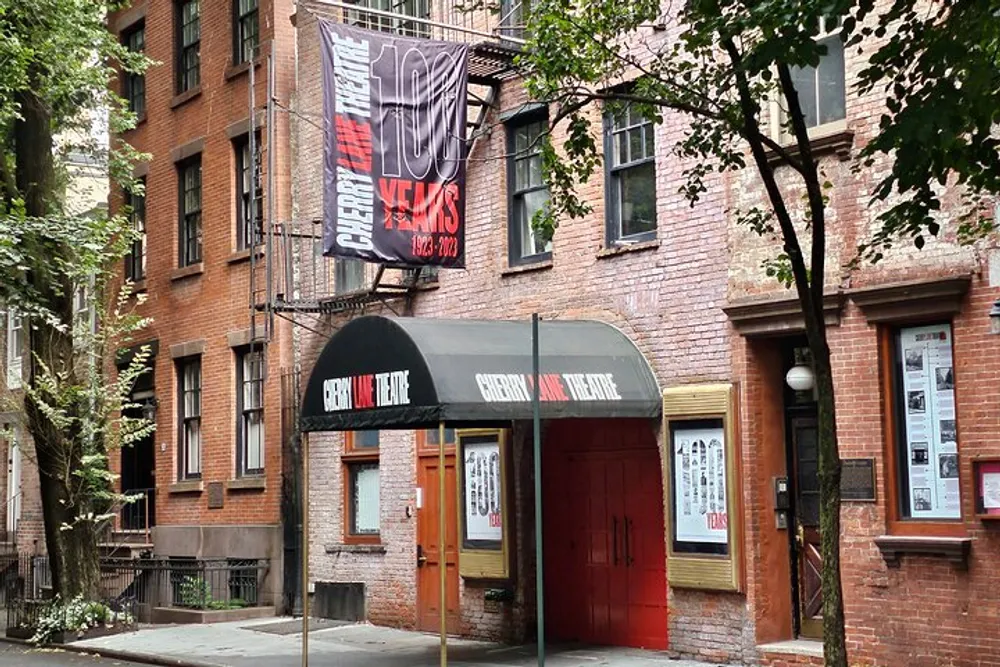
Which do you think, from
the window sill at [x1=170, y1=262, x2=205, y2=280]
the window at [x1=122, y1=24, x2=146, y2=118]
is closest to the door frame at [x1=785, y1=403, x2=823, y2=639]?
A: the window sill at [x1=170, y1=262, x2=205, y2=280]

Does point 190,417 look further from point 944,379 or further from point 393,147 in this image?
point 944,379

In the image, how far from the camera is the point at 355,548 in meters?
20.7

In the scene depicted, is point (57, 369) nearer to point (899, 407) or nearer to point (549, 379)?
point (549, 379)

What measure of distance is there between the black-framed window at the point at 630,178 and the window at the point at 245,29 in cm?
881

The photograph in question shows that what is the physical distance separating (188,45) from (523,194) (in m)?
10.3

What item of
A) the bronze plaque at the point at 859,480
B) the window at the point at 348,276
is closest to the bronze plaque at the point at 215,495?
the window at the point at 348,276

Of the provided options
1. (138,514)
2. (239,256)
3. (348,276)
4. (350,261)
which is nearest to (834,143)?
(350,261)

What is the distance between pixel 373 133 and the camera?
16.8 m

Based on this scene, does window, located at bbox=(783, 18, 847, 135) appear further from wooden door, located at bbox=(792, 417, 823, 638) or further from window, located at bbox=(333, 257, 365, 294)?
window, located at bbox=(333, 257, 365, 294)

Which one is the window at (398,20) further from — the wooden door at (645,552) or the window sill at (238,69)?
the wooden door at (645,552)

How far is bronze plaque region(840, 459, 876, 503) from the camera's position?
43.9 feet

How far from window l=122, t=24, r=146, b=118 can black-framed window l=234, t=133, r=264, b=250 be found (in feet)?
13.9

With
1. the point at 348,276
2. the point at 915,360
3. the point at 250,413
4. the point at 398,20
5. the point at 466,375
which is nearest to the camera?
the point at 915,360

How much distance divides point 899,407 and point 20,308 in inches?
531
